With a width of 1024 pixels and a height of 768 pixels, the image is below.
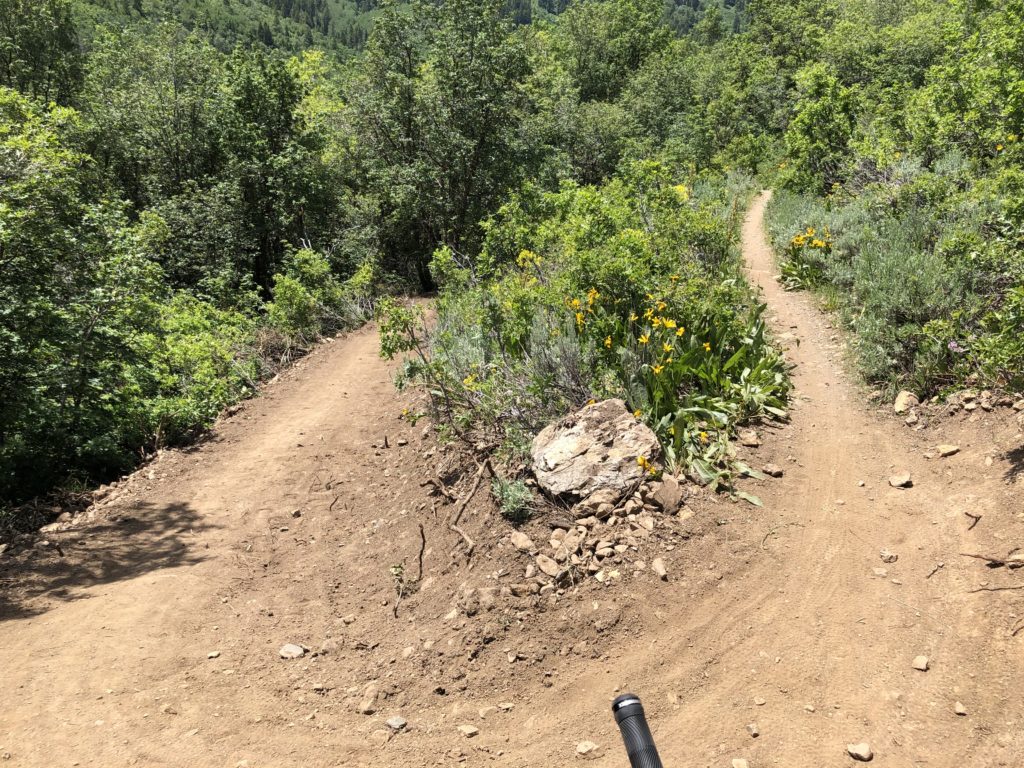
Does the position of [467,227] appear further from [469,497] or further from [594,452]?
[594,452]

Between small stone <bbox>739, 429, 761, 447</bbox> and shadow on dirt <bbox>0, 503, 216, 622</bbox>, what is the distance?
493 centimetres

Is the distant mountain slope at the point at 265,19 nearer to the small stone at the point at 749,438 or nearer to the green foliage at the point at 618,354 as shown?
the green foliage at the point at 618,354

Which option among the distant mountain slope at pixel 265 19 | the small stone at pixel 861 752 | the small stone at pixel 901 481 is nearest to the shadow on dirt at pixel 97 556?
the small stone at pixel 861 752

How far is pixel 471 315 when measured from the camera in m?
8.30

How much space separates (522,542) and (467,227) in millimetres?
11968

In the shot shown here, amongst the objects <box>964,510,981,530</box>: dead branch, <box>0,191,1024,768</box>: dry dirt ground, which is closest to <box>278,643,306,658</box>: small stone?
<box>0,191,1024,768</box>: dry dirt ground

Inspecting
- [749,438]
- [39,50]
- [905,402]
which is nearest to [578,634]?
[749,438]

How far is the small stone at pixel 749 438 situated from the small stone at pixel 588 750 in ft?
9.50

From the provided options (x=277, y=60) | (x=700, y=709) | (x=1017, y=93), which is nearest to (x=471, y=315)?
(x=700, y=709)

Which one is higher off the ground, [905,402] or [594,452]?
[594,452]

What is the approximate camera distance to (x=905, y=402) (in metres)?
5.68

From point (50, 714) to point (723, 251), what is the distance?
805 centimetres

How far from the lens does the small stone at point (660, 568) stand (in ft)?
13.8

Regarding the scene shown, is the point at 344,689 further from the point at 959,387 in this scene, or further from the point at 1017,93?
the point at 1017,93
